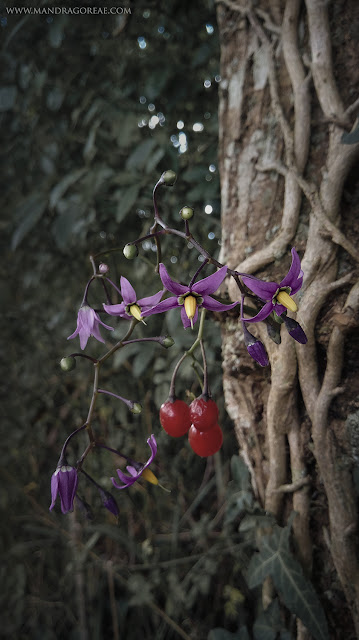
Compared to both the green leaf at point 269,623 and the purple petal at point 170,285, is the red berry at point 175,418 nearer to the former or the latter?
the purple petal at point 170,285

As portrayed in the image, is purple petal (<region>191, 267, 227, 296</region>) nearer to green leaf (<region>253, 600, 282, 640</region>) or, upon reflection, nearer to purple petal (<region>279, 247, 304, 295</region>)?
purple petal (<region>279, 247, 304, 295</region>)

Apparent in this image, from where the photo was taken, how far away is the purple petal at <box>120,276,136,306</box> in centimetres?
57

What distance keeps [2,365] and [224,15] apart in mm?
1573

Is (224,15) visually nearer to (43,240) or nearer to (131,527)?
(43,240)

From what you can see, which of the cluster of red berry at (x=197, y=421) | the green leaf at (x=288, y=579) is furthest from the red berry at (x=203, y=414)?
the green leaf at (x=288, y=579)

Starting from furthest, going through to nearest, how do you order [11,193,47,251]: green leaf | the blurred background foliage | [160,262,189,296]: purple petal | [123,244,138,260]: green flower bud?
[11,193,47,251]: green leaf → the blurred background foliage → [123,244,138,260]: green flower bud → [160,262,189,296]: purple petal

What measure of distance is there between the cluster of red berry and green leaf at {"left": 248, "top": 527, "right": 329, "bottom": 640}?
0.78 ft

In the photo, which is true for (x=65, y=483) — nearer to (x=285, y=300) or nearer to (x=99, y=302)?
(x=285, y=300)

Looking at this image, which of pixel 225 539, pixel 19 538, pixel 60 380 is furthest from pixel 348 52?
pixel 19 538

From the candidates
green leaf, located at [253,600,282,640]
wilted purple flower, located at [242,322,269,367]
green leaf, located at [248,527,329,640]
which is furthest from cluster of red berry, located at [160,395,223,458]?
green leaf, located at [253,600,282,640]

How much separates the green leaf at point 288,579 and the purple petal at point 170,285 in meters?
0.48

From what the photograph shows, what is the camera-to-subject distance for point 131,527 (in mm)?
1688

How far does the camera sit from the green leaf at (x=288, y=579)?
730 mm

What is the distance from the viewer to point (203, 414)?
25.5 inches
